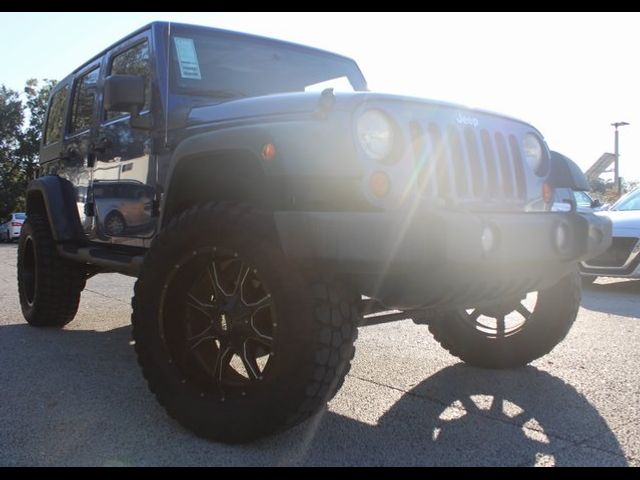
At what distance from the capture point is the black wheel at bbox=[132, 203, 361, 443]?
8.15ft

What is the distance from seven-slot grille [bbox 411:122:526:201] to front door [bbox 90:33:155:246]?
1.72m

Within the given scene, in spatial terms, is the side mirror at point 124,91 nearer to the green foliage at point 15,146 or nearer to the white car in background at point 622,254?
the white car in background at point 622,254

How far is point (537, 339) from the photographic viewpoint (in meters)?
3.70

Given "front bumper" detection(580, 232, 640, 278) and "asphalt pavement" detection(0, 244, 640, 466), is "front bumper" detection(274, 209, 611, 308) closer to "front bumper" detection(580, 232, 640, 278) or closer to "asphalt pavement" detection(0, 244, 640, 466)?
"asphalt pavement" detection(0, 244, 640, 466)

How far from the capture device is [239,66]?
3.96m

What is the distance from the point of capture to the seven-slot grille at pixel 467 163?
2.74m

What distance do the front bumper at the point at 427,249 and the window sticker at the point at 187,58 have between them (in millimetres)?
1591

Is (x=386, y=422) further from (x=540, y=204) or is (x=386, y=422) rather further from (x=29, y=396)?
(x=29, y=396)

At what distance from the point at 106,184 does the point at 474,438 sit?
288 cm

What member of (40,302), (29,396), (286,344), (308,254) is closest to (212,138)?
(308,254)

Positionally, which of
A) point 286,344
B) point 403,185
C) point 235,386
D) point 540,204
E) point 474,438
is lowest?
point 474,438

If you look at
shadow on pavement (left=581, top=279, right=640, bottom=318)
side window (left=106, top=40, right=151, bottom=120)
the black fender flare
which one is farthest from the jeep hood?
shadow on pavement (left=581, top=279, right=640, bottom=318)

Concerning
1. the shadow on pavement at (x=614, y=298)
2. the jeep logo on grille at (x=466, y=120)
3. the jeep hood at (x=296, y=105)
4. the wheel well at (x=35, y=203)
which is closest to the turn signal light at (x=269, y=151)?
the jeep hood at (x=296, y=105)

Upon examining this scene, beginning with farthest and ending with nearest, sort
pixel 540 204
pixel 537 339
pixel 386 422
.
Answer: pixel 537 339, pixel 540 204, pixel 386 422
